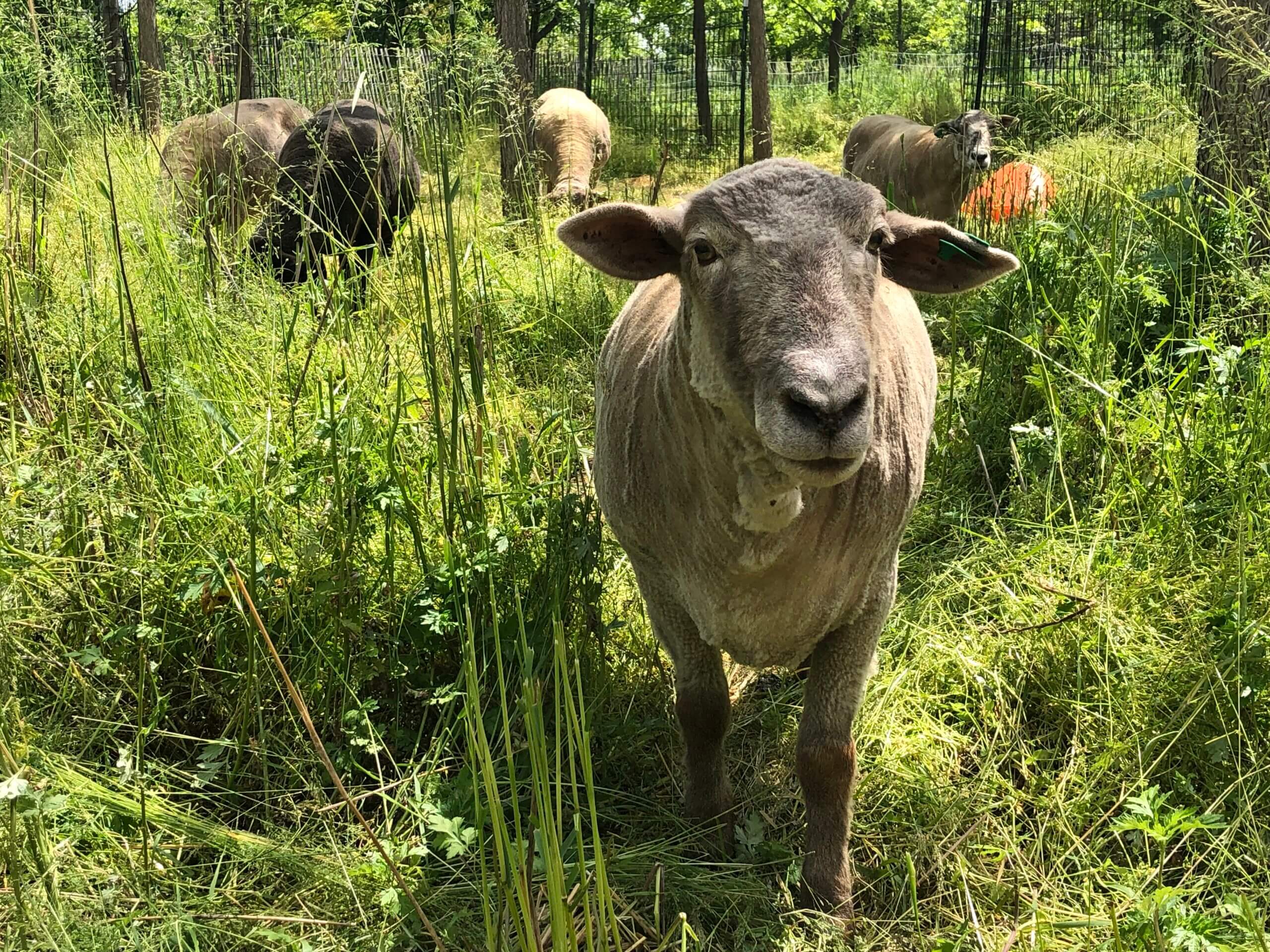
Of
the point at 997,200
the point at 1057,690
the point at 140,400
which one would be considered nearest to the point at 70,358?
the point at 140,400

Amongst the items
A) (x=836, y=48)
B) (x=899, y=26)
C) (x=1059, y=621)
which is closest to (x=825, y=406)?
(x=1059, y=621)

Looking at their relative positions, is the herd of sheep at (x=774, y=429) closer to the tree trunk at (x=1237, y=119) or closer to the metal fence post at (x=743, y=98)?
the tree trunk at (x=1237, y=119)

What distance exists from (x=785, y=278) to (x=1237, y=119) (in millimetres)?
3414

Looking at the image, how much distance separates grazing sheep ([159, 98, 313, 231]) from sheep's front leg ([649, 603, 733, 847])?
7.00ft

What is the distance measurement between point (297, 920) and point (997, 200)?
6545 mm

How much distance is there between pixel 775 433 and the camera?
1847 mm

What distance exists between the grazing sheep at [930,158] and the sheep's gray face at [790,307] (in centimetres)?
638

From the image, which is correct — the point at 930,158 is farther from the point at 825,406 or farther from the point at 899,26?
the point at 899,26

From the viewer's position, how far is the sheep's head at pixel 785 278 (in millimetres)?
1841

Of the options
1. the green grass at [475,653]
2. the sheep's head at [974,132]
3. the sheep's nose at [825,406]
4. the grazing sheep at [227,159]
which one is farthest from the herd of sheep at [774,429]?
the sheep's head at [974,132]

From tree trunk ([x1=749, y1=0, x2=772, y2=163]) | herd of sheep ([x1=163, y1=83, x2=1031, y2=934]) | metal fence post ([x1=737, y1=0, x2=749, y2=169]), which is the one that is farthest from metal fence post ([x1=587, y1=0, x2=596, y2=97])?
herd of sheep ([x1=163, y1=83, x2=1031, y2=934])

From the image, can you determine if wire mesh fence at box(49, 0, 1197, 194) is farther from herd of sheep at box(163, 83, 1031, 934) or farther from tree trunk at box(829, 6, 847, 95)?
herd of sheep at box(163, 83, 1031, 934)

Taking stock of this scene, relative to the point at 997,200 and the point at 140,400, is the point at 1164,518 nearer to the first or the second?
the point at 140,400

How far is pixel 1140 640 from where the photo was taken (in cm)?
312
